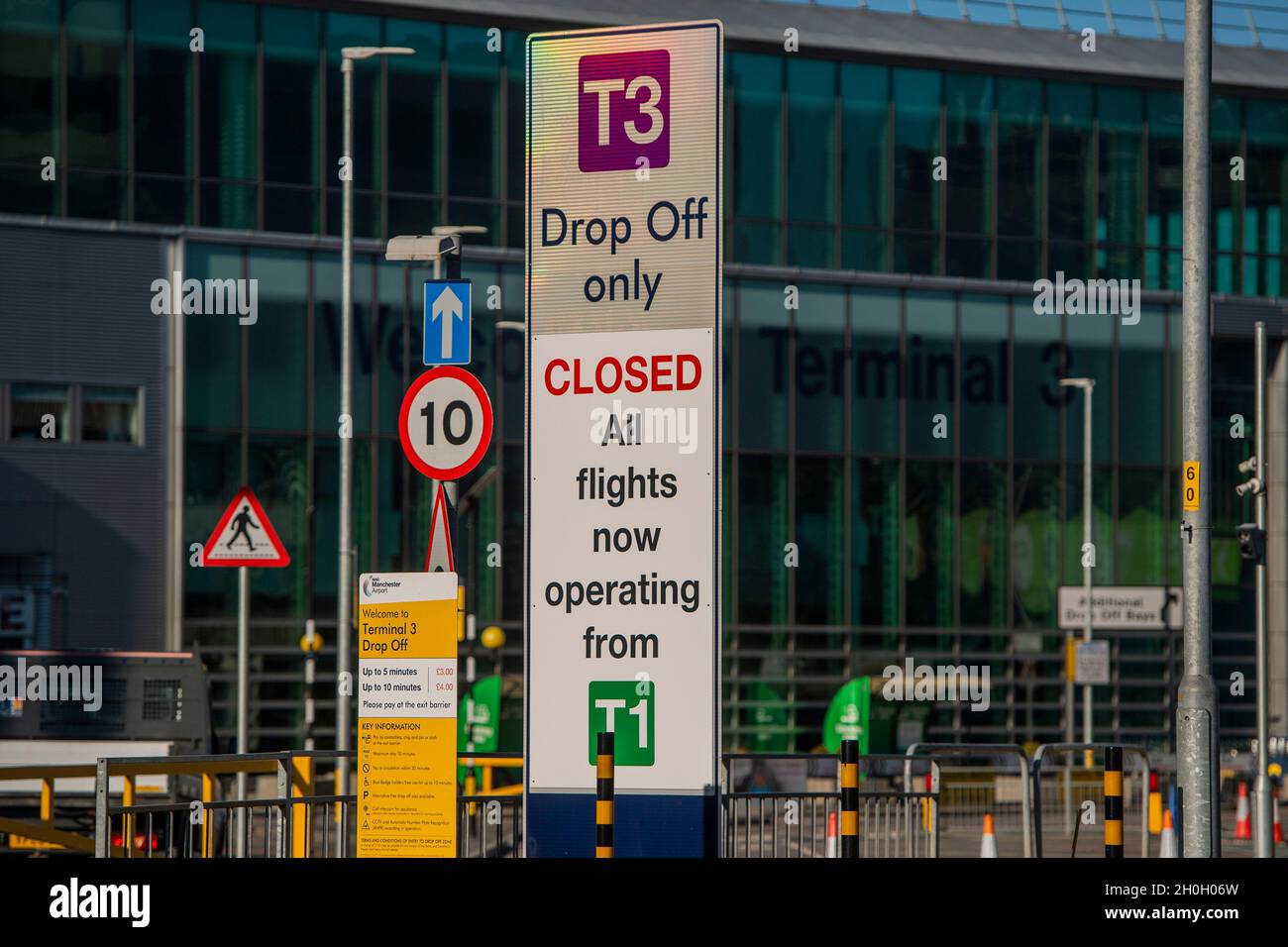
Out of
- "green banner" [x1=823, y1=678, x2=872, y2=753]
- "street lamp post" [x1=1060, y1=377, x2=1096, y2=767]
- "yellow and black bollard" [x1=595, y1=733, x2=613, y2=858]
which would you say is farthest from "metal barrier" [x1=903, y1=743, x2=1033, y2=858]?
"green banner" [x1=823, y1=678, x2=872, y2=753]

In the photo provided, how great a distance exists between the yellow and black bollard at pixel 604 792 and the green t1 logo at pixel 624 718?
0.86 ft

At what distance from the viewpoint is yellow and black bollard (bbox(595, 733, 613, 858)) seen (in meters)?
10.2

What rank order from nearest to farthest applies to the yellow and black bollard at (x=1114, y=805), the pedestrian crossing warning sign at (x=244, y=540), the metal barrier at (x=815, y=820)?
1. the yellow and black bollard at (x=1114, y=805)
2. the metal barrier at (x=815, y=820)
3. the pedestrian crossing warning sign at (x=244, y=540)

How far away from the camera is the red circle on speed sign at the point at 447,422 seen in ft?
37.6

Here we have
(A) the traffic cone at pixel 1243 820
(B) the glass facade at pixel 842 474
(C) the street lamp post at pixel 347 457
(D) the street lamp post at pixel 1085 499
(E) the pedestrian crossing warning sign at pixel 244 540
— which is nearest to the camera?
(E) the pedestrian crossing warning sign at pixel 244 540

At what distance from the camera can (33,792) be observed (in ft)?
58.0

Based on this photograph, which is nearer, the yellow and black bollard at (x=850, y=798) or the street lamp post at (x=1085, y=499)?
the yellow and black bollard at (x=850, y=798)

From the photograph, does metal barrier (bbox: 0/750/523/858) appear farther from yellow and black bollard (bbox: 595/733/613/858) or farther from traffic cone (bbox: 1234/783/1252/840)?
traffic cone (bbox: 1234/783/1252/840)

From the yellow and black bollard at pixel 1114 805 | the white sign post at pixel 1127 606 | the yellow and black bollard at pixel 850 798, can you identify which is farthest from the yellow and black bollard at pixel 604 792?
the white sign post at pixel 1127 606

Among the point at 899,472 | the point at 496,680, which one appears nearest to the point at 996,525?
the point at 899,472

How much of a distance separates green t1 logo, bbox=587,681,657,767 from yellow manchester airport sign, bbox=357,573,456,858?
738 mm

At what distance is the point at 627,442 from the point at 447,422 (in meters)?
1.31

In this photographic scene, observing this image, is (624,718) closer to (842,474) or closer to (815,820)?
(815,820)

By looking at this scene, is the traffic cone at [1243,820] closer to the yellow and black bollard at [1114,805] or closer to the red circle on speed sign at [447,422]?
the yellow and black bollard at [1114,805]
